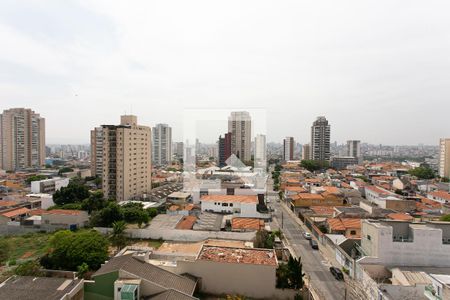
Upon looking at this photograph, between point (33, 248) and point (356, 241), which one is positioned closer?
point (356, 241)

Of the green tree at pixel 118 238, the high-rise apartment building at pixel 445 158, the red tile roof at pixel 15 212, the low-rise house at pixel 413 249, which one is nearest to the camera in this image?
the low-rise house at pixel 413 249

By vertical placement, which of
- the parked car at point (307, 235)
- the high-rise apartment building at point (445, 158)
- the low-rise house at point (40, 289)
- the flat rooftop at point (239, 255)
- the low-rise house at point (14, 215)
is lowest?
Answer: the parked car at point (307, 235)

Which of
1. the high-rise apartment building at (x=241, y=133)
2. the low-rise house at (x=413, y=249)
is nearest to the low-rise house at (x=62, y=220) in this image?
the low-rise house at (x=413, y=249)

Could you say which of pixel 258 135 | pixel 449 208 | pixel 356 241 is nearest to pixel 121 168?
pixel 258 135

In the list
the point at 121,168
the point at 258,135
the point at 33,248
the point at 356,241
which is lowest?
the point at 33,248

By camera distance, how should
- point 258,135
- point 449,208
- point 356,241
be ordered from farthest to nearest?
point 258,135 < point 449,208 < point 356,241

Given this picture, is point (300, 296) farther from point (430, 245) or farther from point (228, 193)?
point (228, 193)

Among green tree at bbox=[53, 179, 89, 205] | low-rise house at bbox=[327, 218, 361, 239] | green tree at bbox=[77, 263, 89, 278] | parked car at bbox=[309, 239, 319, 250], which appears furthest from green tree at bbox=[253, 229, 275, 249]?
green tree at bbox=[53, 179, 89, 205]

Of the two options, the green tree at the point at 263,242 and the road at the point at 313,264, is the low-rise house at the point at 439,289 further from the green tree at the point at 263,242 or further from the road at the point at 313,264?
the green tree at the point at 263,242
